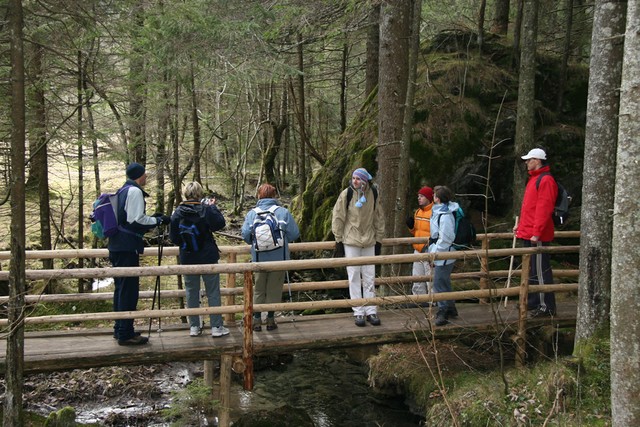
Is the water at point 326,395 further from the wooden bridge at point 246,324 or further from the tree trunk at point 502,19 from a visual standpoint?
the tree trunk at point 502,19

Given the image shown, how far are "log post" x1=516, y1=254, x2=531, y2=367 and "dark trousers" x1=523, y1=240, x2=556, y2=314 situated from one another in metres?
0.28

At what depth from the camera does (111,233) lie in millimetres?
6574

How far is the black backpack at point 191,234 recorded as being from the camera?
6809mm

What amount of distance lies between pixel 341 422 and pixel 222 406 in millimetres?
2019

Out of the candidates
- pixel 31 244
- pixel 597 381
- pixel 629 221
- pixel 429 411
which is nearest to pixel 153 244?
pixel 31 244

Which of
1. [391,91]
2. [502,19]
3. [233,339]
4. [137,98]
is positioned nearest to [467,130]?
[391,91]

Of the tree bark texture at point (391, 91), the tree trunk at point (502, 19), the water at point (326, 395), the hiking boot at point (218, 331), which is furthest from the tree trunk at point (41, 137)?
the tree trunk at point (502, 19)

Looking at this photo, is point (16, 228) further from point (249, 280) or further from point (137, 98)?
point (137, 98)

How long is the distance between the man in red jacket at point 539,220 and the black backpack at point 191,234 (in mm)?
4296

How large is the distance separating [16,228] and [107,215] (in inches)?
48.6

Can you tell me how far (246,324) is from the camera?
22.4 feet

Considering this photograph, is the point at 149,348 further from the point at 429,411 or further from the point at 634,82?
the point at 634,82

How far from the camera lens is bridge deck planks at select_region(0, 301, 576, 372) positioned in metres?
6.57

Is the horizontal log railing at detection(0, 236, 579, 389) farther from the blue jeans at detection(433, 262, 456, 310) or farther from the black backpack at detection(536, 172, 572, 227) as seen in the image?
the black backpack at detection(536, 172, 572, 227)
